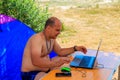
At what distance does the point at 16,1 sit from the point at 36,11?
0.60 metres

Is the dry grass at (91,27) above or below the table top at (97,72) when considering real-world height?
below

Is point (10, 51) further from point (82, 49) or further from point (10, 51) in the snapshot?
point (82, 49)

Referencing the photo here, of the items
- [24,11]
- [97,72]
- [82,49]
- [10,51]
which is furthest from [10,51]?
[24,11]

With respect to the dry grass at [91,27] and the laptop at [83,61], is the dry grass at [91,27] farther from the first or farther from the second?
the laptop at [83,61]

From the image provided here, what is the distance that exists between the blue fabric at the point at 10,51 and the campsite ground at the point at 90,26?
266 centimetres

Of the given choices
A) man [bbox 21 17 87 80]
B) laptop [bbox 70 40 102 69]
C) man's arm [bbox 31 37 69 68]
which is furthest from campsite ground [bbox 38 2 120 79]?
man's arm [bbox 31 37 69 68]

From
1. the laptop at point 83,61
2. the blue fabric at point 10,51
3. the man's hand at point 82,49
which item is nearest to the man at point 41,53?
the laptop at point 83,61

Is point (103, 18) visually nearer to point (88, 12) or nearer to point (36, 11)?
point (88, 12)

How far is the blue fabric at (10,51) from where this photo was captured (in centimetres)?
443

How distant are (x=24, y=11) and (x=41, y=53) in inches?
141

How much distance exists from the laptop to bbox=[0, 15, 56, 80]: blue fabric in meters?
0.90

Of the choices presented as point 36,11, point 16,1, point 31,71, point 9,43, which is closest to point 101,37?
point 36,11

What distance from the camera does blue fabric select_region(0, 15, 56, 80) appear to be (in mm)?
4426

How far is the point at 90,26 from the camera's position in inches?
375
